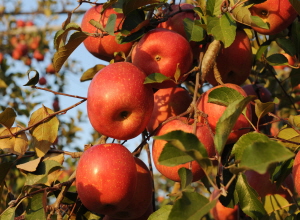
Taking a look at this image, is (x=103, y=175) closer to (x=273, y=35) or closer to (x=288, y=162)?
(x=288, y=162)

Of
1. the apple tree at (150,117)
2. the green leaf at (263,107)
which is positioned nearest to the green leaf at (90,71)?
the apple tree at (150,117)

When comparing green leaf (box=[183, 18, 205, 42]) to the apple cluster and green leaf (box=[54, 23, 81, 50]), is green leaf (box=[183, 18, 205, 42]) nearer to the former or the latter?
the apple cluster

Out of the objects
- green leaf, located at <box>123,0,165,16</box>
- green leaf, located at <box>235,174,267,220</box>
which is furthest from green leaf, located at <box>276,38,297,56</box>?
green leaf, located at <box>235,174,267,220</box>

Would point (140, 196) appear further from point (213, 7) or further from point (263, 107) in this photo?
point (213, 7)

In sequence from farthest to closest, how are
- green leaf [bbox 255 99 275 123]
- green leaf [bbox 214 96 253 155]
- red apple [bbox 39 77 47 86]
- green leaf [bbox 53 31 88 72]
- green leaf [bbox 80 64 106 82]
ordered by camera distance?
1. red apple [bbox 39 77 47 86]
2. green leaf [bbox 80 64 106 82]
3. green leaf [bbox 53 31 88 72]
4. green leaf [bbox 255 99 275 123]
5. green leaf [bbox 214 96 253 155]

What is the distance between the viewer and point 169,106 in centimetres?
147

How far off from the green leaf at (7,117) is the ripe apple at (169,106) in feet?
1.55

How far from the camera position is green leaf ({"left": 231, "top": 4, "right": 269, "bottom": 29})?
1190mm

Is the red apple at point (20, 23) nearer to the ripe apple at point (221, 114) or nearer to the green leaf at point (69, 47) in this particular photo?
the green leaf at point (69, 47)

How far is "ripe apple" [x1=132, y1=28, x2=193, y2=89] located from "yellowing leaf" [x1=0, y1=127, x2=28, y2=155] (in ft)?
1.47

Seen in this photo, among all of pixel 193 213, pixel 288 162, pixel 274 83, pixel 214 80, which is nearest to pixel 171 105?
pixel 214 80

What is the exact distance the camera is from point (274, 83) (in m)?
2.17

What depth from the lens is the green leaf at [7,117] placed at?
130 cm

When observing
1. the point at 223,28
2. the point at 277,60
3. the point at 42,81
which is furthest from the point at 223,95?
the point at 42,81
